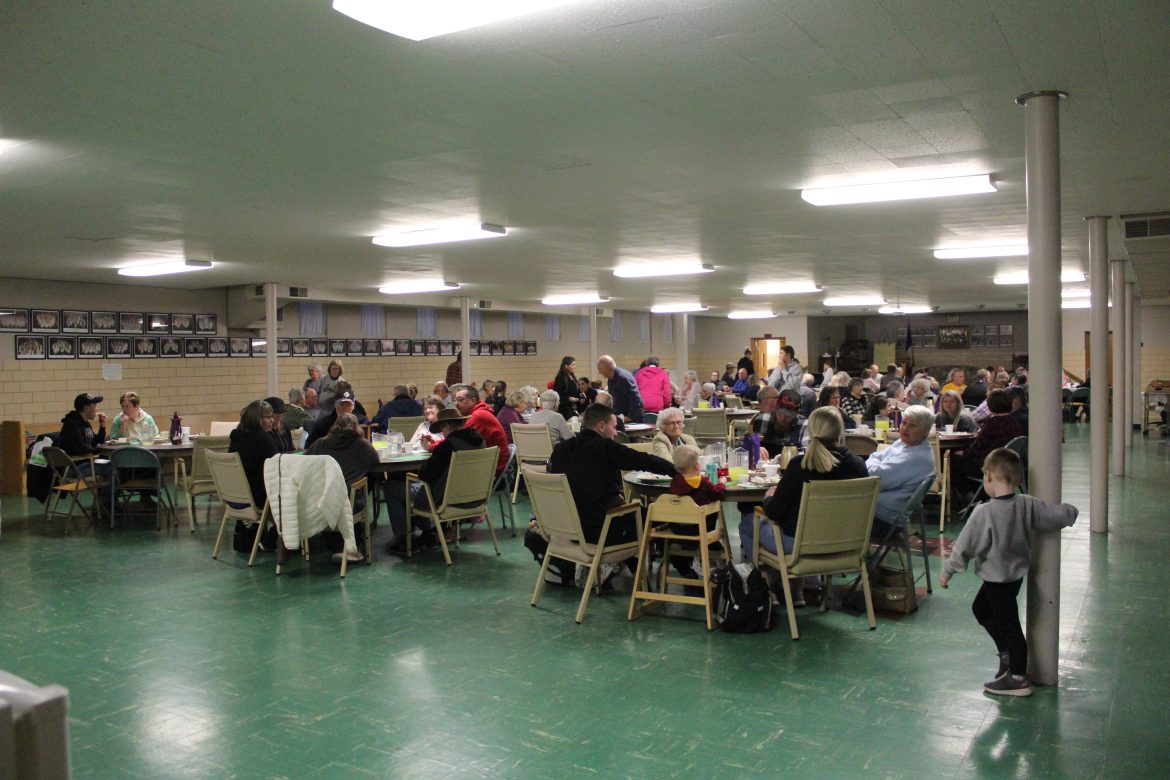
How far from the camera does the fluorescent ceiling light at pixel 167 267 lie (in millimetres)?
10322

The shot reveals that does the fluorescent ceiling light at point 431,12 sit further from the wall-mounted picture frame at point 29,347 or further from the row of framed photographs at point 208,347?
the row of framed photographs at point 208,347

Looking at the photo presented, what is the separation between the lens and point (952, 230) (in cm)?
855

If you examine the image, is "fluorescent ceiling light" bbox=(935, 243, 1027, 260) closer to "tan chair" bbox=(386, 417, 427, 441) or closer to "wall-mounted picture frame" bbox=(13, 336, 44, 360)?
"tan chair" bbox=(386, 417, 427, 441)

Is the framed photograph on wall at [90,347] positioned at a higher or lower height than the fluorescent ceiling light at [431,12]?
lower

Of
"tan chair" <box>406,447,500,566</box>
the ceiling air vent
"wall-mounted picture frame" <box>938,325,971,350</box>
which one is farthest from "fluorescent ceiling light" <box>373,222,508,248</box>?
"wall-mounted picture frame" <box>938,325,971,350</box>

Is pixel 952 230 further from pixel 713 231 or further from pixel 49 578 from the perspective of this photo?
pixel 49 578

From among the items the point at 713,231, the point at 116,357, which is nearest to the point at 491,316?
the point at 116,357

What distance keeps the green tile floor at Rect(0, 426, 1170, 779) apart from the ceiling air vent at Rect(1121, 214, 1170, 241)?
317 cm

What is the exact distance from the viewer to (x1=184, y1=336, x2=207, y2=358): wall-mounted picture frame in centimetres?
1397

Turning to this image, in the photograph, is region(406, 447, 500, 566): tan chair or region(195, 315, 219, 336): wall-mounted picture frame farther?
region(195, 315, 219, 336): wall-mounted picture frame

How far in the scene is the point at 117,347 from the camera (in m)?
13.1

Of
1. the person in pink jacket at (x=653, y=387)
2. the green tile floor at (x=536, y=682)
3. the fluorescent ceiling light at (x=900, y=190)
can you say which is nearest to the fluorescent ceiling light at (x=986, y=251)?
the fluorescent ceiling light at (x=900, y=190)

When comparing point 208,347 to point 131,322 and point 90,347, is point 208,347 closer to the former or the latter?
point 131,322

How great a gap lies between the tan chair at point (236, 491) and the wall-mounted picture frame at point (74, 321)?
23.7 feet
